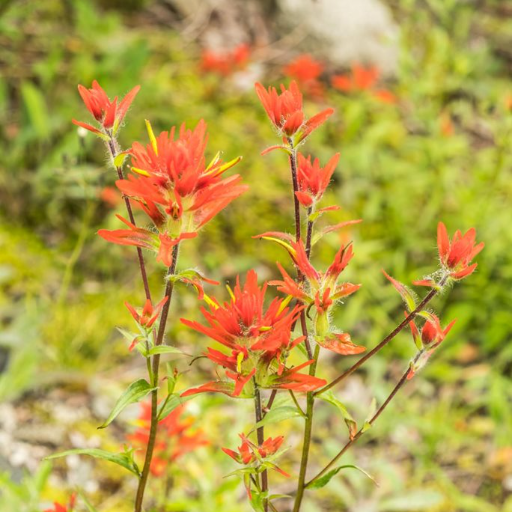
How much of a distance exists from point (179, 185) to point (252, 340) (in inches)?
7.8

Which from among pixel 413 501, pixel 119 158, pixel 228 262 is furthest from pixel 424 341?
pixel 228 262

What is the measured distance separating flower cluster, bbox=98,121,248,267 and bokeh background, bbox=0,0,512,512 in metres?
0.66

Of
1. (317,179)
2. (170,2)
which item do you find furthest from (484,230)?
(170,2)

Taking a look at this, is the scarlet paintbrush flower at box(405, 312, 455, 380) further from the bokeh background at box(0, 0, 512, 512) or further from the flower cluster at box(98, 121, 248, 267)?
the bokeh background at box(0, 0, 512, 512)

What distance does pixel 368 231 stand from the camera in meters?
2.60

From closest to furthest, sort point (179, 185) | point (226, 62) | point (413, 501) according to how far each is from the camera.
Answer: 1. point (179, 185)
2. point (413, 501)
3. point (226, 62)

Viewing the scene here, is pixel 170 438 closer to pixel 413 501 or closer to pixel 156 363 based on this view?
pixel 156 363

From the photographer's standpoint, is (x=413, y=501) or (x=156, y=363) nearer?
(x=156, y=363)

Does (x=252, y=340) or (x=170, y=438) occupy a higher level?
(x=252, y=340)

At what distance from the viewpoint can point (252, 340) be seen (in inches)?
30.6

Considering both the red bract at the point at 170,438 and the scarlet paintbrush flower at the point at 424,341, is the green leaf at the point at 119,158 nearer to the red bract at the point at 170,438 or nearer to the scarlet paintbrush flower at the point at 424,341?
the scarlet paintbrush flower at the point at 424,341

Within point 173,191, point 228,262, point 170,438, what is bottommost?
point 228,262

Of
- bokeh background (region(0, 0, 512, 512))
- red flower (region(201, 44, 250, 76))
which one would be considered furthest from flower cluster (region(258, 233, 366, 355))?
red flower (region(201, 44, 250, 76))

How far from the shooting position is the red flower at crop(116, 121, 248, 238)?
0.73 m
